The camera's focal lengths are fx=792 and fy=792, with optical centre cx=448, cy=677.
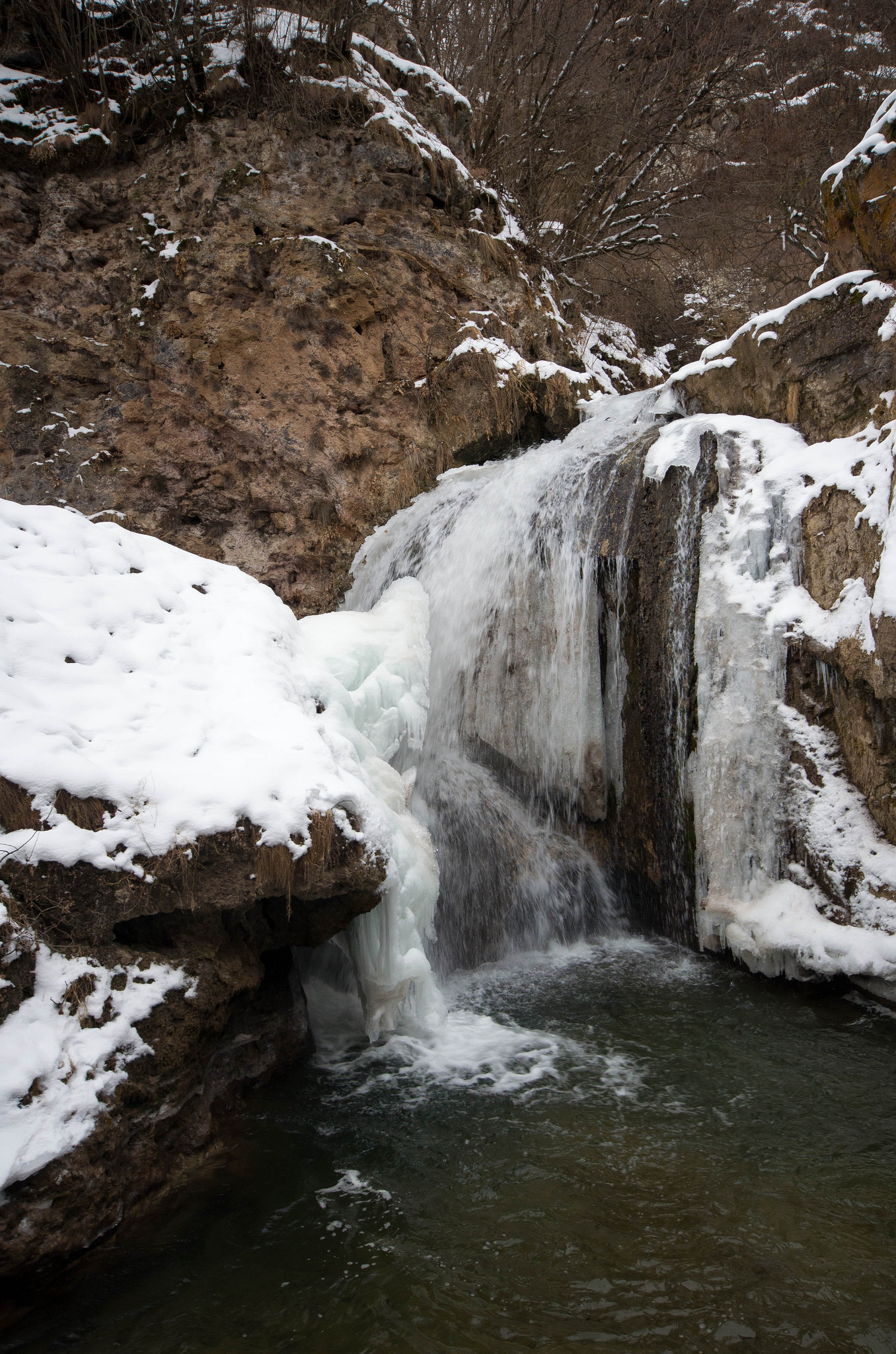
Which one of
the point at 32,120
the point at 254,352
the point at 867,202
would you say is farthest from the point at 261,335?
the point at 867,202

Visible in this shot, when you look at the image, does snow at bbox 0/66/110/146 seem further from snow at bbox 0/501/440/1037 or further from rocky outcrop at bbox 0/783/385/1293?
rocky outcrop at bbox 0/783/385/1293

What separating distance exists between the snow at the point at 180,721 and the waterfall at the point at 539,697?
946 mm

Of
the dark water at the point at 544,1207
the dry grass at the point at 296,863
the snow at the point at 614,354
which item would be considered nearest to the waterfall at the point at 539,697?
the dark water at the point at 544,1207

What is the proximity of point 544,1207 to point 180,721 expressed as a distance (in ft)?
7.12

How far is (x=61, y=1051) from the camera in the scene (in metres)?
2.42

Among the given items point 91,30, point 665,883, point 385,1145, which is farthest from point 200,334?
point 385,1145

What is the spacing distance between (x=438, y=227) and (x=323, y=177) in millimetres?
1180

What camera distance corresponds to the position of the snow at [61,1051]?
7.38 feet

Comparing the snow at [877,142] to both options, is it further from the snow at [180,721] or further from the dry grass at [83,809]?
the dry grass at [83,809]

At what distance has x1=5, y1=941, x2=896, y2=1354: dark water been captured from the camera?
2150 millimetres

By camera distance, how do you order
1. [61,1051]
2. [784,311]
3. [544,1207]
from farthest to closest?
[784,311], [544,1207], [61,1051]

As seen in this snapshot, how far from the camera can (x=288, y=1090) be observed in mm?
3381

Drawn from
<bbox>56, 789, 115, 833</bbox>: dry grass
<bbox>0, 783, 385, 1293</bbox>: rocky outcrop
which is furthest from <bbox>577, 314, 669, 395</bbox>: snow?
<bbox>56, 789, 115, 833</bbox>: dry grass

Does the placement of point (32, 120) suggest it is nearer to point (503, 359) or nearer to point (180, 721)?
point (503, 359)
